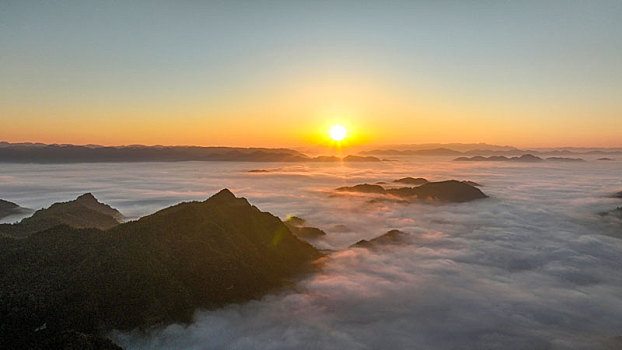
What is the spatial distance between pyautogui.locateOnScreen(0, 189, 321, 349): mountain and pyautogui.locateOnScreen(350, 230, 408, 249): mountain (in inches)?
377

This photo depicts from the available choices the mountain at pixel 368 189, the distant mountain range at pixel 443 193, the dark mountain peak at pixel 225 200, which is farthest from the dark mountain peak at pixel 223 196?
the mountain at pixel 368 189

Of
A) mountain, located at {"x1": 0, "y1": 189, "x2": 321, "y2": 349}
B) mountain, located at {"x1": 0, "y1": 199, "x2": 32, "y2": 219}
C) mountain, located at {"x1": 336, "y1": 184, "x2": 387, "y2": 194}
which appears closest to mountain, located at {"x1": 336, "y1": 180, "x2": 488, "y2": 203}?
mountain, located at {"x1": 336, "y1": 184, "x2": 387, "y2": 194}

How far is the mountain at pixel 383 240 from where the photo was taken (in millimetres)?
31886

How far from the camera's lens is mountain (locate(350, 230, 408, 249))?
3189cm

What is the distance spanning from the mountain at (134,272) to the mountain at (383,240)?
9.57 m

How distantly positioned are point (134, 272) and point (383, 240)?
24232 millimetres

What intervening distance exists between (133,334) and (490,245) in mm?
34006

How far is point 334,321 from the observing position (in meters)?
17.2

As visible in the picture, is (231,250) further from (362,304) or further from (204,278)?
(362,304)

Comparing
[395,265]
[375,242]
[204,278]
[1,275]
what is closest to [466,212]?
[375,242]

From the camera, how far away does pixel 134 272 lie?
16.3m

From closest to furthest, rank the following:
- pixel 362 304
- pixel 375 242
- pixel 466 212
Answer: pixel 362 304 < pixel 375 242 < pixel 466 212

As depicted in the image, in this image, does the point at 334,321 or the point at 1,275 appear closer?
the point at 1,275

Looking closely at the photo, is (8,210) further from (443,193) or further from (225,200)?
(443,193)
